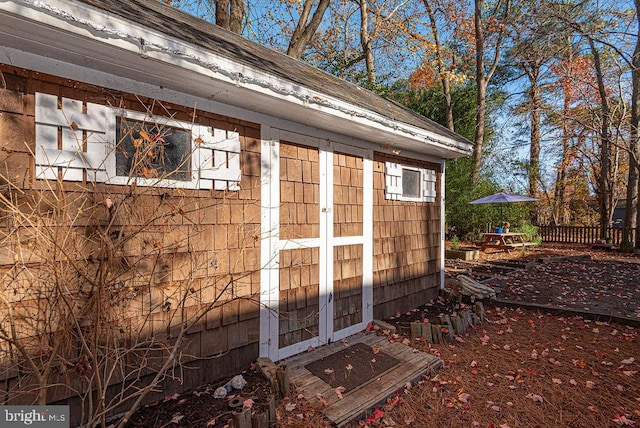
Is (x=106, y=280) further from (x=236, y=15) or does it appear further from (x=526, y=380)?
(x=236, y=15)

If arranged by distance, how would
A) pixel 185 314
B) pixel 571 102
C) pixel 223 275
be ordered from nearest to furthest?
pixel 185 314 → pixel 223 275 → pixel 571 102

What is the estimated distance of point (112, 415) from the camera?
2.49 m

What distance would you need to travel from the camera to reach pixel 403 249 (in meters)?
5.16

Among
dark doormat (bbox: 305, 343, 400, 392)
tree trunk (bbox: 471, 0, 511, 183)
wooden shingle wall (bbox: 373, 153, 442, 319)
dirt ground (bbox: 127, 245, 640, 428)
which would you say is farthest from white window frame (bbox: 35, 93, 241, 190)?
tree trunk (bbox: 471, 0, 511, 183)

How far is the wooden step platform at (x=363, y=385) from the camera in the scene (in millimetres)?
2598

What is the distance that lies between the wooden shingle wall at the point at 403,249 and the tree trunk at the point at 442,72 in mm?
10269

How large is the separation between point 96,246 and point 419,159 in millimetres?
4646

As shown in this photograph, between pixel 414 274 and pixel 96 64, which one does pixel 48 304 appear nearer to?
pixel 96 64

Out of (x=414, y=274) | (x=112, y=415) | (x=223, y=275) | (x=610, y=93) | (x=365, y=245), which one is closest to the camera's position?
(x=112, y=415)

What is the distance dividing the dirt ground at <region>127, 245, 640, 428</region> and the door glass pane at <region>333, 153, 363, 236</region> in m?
1.57

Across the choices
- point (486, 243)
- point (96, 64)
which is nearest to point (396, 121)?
point (96, 64)

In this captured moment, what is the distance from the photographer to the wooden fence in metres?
14.1

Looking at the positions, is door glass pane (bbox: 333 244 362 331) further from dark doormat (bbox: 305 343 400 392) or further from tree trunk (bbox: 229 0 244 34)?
tree trunk (bbox: 229 0 244 34)

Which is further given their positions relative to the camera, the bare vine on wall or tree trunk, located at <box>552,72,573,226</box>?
tree trunk, located at <box>552,72,573,226</box>
